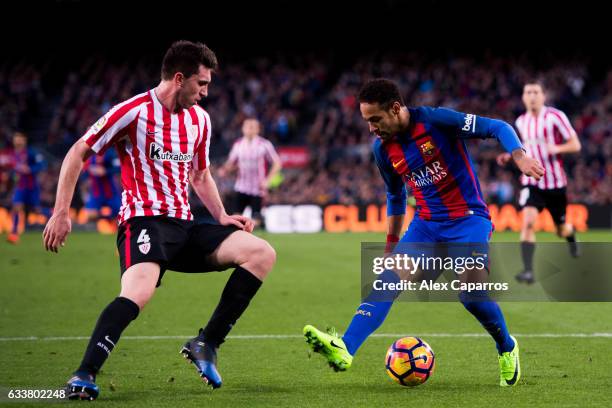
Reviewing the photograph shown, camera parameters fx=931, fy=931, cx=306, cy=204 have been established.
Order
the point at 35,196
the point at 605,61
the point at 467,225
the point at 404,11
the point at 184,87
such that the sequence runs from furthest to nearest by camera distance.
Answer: the point at 404,11, the point at 605,61, the point at 35,196, the point at 467,225, the point at 184,87

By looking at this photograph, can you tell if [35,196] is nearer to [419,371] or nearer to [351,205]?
[351,205]

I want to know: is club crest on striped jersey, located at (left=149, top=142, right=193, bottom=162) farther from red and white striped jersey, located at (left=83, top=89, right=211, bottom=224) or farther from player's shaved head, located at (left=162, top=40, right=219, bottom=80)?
player's shaved head, located at (left=162, top=40, right=219, bottom=80)

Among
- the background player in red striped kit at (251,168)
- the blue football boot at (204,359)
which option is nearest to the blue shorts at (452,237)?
the blue football boot at (204,359)

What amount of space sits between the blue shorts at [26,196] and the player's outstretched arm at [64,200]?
14.7 m

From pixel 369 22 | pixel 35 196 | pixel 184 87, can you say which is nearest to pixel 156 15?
pixel 369 22

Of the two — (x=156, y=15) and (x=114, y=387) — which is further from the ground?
(x=156, y=15)

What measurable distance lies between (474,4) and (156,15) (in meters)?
12.6

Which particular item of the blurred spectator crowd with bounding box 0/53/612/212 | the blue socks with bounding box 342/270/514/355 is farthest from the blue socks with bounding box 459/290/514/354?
the blurred spectator crowd with bounding box 0/53/612/212

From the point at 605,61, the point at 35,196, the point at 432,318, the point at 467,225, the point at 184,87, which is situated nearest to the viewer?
the point at 184,87

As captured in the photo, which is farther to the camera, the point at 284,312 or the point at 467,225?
the point at 284,312

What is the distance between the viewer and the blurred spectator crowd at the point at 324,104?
26844 millimetres

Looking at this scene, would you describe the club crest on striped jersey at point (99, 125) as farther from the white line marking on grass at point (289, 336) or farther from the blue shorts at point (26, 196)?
the blue shorts at point (26, 196)

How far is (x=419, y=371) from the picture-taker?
17.5 feet

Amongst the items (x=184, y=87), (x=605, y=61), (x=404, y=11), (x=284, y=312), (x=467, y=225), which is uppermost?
(x=404, y=11)
